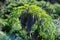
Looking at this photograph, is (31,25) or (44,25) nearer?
(44,25)

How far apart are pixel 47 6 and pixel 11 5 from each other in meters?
2.01

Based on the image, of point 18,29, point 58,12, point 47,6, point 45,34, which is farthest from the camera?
point 58,12

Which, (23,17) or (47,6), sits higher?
(23,17)

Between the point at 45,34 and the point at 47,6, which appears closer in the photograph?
the point at 45,34

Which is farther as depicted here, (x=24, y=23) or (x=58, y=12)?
(x=58, y=12)

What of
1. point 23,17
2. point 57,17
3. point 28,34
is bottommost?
point 57,17

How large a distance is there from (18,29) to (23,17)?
0.62 metres

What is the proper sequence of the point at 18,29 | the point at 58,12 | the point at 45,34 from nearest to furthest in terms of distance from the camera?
1. the point at 45,34
2. the point at 18,29
3. the point at 58,12

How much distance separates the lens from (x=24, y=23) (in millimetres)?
8578

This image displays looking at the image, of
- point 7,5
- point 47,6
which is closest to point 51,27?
point 47,6

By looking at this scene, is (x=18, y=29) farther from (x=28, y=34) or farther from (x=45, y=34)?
(x=45, y=34)

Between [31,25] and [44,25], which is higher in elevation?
[44,25]

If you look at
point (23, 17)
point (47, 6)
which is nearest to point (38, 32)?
point (23, 17)

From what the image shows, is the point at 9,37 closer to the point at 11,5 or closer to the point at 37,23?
the point at 37,23
